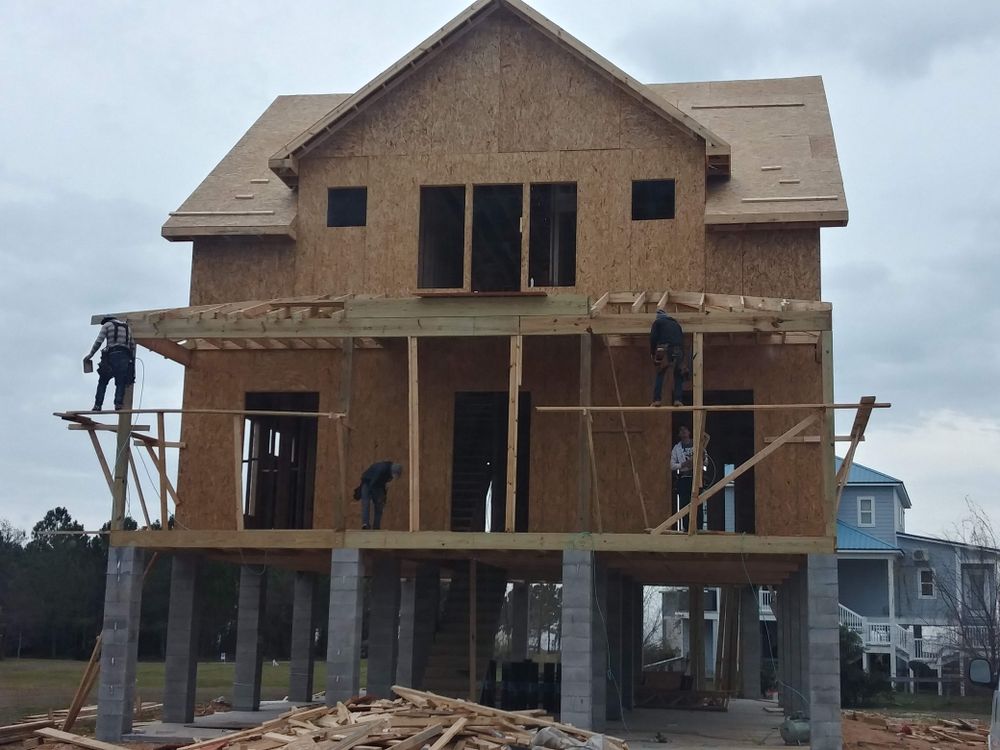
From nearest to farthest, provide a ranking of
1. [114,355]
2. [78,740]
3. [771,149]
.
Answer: [78,740] → [114,355] → [771,149]

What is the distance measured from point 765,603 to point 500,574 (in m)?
25.9

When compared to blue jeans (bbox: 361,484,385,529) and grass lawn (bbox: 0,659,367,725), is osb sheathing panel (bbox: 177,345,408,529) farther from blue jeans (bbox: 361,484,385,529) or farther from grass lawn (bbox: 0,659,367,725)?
grass lawn (bbox: 0,659,367,725)

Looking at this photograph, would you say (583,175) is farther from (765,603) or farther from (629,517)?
(765,603)

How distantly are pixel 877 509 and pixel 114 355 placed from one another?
3685 cm

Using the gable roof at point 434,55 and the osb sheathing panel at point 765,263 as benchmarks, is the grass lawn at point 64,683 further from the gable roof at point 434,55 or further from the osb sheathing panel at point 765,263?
the osb sheathing panel at point 765,263

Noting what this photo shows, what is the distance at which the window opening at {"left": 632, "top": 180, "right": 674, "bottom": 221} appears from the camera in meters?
22.2

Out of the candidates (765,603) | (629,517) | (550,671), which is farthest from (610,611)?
(765,603)

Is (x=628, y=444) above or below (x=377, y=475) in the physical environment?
above

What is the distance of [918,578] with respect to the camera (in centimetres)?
4875

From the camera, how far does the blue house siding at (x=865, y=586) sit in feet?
156

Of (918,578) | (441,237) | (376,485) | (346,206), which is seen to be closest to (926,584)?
(918,578)

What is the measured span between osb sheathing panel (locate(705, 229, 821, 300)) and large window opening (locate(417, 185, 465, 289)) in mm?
4656

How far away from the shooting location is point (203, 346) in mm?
22594

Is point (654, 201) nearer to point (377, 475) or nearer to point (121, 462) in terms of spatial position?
point (377, 475)
